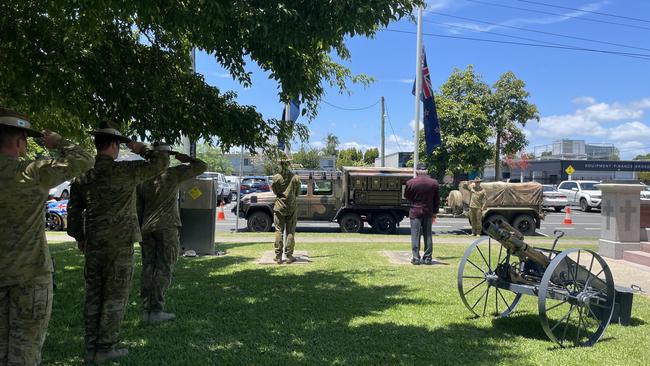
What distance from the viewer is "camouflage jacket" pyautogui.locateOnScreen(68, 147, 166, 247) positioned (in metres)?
3.96

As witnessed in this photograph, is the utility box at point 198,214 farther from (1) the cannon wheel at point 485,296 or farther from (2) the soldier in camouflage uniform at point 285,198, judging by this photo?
(1) the cannon wheel at point 485,296

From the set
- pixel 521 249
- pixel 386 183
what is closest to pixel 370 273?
pixel 521 249

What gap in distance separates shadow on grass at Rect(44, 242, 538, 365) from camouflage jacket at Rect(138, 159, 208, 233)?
1028mm

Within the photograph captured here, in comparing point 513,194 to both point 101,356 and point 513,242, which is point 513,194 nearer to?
point 513,242

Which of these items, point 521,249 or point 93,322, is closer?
point 93,322

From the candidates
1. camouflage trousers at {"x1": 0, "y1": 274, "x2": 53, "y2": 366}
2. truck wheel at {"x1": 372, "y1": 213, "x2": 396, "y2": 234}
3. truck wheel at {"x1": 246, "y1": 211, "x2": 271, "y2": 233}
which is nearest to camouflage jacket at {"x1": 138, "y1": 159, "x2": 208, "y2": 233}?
camouflage trousers at {"x1": 0, "y1": 274, "x2": 53, "y2": 366}

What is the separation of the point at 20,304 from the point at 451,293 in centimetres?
541

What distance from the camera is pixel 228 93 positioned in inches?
252

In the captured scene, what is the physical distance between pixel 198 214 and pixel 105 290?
6261 millimetres

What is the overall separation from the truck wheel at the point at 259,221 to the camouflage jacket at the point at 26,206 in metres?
13.2

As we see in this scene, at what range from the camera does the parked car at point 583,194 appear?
29.4m

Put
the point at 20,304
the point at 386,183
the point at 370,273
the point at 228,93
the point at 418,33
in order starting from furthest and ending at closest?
the point at 386,183, the point at 418,33, the point at 370,273, the point at 228,93, the point at 20,304

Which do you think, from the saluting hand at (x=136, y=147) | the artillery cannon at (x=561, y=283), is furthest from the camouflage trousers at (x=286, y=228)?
the saluting hand at (x=136, y=147)

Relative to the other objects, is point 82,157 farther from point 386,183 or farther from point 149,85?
point 386,183
